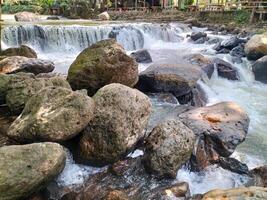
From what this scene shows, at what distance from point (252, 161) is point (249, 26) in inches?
635

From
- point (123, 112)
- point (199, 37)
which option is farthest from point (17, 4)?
point (123, 112)

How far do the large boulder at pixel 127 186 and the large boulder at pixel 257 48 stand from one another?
372 inches

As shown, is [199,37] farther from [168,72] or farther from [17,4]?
[17,4]

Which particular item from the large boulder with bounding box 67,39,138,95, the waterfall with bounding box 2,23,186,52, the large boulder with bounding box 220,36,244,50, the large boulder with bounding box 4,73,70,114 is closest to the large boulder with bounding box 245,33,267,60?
the large boulder with bounding box 220,36,244,50

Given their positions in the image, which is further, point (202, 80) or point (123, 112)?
point (202, 80)

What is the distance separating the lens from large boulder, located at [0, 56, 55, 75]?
27.4 feet

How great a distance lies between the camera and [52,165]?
4148 mm

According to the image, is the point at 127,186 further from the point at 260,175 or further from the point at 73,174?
the point at 260,175

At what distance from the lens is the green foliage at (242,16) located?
73.0ft

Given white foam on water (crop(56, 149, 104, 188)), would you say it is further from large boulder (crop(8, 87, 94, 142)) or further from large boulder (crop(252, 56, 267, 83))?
large boulder (crop(252, 56, 267, 83))

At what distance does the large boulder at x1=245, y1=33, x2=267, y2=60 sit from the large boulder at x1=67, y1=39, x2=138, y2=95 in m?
7.52

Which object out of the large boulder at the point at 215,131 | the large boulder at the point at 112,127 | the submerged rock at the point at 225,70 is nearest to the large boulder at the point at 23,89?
the large boulder at the point at 112,127

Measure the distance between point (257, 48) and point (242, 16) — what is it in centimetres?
1059

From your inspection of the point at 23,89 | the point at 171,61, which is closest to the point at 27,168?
the point at 23,89
